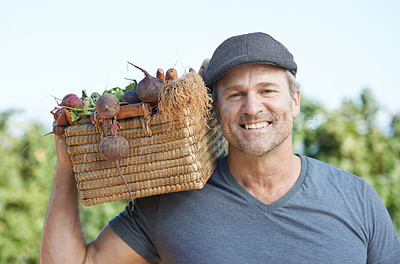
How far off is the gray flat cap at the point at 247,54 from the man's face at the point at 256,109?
0.19ft

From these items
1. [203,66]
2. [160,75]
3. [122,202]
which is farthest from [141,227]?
[122,202]

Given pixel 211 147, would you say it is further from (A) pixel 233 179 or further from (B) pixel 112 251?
(B) pixel 112 251

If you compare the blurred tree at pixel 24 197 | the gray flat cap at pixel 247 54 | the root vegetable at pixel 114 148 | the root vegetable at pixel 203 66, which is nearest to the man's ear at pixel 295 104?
the gray flat cap at pixel 247 54

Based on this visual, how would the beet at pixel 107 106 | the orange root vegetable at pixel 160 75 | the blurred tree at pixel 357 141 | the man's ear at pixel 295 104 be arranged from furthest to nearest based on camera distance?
the blurred tree at pixel 357 141, the man's ear at pixel 295 104, the orange root vegetable at pixel 160 75, the beet at pixel 107 106

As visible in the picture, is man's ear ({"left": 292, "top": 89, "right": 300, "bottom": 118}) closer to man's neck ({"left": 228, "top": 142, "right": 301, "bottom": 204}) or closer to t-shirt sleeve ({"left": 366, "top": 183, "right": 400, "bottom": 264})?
man's neck ({"left": 228, "top": 142, "right": 301, "bottom": 204})

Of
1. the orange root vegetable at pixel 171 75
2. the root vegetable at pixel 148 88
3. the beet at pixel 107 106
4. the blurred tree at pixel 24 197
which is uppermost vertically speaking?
the orange root vegetable at pixel 171 75

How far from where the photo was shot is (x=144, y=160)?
1811mm

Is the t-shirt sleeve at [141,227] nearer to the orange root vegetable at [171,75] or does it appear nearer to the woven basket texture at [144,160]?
the woven basket texture at [144,160]

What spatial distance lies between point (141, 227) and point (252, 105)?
0.86 m

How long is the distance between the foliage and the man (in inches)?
101

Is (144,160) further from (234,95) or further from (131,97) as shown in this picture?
(234,95)

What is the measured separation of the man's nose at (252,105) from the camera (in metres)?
1.99

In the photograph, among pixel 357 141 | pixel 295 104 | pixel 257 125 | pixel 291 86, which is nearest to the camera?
pixel 257 125

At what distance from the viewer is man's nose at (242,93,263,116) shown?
199 centimetres
